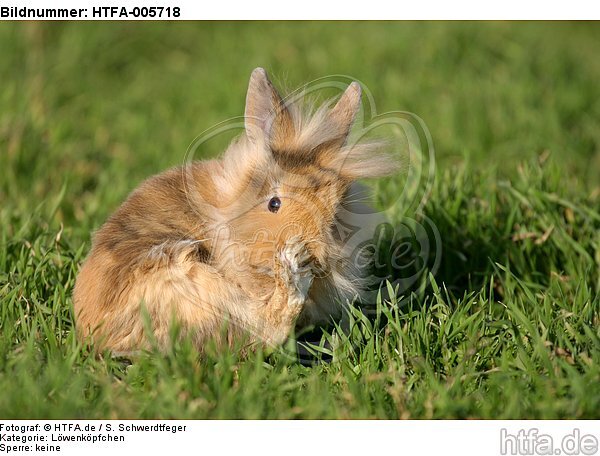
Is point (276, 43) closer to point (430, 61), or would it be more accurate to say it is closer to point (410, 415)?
point (430, 61)

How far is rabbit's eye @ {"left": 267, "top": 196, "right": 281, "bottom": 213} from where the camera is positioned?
142 inches

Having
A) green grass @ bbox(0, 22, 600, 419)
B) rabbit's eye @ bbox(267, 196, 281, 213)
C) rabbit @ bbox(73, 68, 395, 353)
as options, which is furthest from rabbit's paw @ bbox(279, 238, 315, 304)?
green grass @ bbox(0, 22, 600, 419)

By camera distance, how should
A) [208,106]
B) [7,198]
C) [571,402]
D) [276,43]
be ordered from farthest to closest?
[276,43], [208,106], [7,198], [571,402]

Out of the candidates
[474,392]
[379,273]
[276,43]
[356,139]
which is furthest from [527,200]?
[276,43]

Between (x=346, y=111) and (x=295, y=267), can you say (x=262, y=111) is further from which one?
(x=295, y=267)

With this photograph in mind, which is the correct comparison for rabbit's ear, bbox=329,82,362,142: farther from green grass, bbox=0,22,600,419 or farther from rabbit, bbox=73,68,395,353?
green grass, bbox=0,22,600,419

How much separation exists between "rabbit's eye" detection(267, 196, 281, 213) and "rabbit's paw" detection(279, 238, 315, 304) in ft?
0.66

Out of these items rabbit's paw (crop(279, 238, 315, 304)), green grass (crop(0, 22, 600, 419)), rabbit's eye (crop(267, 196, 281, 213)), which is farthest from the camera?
rabbit's eye (crop(267, 196, 281, 213))

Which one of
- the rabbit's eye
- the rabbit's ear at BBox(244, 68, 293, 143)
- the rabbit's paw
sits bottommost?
the rabbit's paw

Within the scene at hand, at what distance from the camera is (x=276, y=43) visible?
8.14 metres

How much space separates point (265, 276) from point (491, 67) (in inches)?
192

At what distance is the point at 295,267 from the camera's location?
3453 mm

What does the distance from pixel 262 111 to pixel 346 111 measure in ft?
1.35

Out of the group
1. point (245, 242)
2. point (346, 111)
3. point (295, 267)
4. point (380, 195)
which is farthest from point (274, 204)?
point (380, 195)
